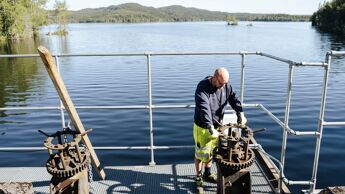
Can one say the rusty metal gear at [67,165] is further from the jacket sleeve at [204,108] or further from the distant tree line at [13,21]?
the distant tree line at [13,21]

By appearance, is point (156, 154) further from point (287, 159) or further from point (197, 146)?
point (197, 146)

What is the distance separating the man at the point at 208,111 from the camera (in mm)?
4168

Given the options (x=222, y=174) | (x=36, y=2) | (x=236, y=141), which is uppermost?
(x=36, y=2)

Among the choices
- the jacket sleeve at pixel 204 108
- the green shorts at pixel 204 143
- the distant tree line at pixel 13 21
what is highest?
the distant tree line at pixel 13 21

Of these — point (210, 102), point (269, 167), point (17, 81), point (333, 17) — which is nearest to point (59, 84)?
point (210, 102)

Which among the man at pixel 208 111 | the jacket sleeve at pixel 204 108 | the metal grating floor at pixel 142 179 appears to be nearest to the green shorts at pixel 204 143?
the man at pixel 208 111

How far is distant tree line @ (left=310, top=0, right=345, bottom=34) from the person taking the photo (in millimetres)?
69650

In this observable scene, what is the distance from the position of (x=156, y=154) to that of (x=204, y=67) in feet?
46.2

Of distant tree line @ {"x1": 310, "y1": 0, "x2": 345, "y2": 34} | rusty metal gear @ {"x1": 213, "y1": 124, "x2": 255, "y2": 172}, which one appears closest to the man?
A: rusty metal gear @ {"x1": 213, "y1": 124, "x2": 255, "y2": 172}

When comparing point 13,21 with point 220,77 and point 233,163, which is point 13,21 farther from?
point 233,163

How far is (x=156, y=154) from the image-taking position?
9523mm

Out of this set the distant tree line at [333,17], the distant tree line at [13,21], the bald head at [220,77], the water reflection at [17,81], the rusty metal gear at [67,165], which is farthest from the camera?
the distant tree line at [333,17]

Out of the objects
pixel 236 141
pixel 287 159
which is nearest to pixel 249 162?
pixel 236 141

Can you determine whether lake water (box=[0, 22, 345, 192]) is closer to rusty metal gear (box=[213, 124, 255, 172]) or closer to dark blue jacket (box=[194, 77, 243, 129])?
dark blue jacket (box=[194, 77, 243, 129])
